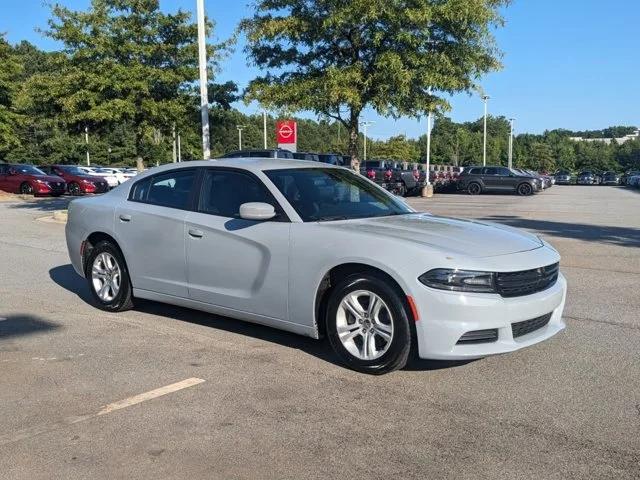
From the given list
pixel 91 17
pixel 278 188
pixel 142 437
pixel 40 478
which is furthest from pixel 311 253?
pixel 91 17

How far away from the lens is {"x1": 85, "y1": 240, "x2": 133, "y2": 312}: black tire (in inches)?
261

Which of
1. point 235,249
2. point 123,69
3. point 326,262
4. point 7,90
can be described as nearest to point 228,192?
point 235,249

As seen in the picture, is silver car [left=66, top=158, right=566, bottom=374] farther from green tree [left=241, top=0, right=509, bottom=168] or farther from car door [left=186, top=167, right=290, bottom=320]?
green tree [left=241, top=0, right=509, bottom=168]

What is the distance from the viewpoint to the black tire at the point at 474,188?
121 feet

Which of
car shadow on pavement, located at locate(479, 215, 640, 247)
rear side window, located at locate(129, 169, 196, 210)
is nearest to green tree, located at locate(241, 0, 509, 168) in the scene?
car shadow on pavement, located at locate(479, 215, 640, 247)

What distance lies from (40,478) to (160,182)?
3617 millimetres

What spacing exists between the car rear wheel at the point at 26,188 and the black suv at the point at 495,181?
22596 millimetres

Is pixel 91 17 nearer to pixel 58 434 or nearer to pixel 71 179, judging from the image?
pixel 71 179

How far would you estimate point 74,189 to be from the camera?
1171 inches

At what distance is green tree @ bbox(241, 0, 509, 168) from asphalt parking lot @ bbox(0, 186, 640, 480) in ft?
25.2

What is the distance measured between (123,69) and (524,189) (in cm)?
2426

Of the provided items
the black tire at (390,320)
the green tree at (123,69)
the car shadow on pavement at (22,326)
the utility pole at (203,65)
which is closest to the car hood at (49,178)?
the green tree at (123,69)

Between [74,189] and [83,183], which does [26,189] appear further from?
[83,183]

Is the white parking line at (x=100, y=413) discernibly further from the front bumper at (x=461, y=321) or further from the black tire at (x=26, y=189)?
the black tire at (x=26, y=189)
